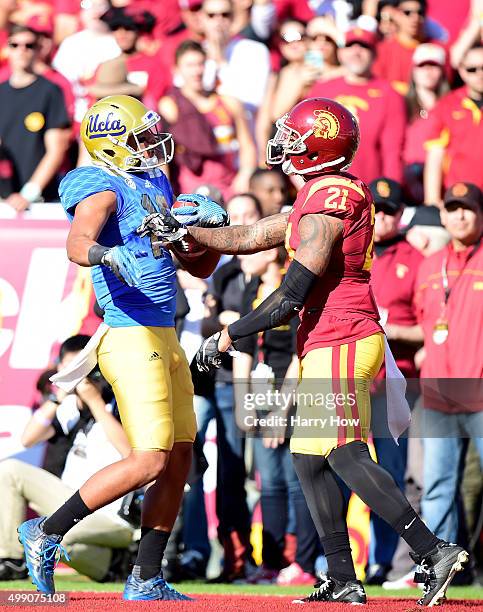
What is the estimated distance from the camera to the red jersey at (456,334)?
7078 millimetres

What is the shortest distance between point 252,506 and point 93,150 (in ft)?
10.5

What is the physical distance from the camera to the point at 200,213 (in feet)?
18.1

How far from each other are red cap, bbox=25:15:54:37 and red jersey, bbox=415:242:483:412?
3737 mm

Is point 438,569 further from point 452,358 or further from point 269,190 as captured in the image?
point 269,190

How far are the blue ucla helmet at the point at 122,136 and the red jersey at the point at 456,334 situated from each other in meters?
2.51

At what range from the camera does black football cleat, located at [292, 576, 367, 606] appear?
4.83 meters

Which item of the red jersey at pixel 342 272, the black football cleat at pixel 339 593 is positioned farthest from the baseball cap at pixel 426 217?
the black football cleat at pixel 339 593

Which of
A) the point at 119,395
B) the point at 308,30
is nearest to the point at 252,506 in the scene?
the point at 119,395

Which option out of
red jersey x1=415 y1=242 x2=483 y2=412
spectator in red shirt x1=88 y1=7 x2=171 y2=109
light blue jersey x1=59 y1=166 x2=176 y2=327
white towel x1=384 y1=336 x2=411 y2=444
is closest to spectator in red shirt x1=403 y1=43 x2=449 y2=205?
red jersey x1=415 y1=242 x2=483 y2=412

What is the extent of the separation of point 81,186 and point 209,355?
0.90m

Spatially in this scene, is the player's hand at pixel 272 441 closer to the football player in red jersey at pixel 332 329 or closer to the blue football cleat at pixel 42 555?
the football player in red jersey at pixel 332 329

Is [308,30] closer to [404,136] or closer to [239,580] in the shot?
[404,136]

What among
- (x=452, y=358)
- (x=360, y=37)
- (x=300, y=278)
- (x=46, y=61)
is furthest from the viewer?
(x=46, y=61)

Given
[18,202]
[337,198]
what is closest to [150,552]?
[337,198]
